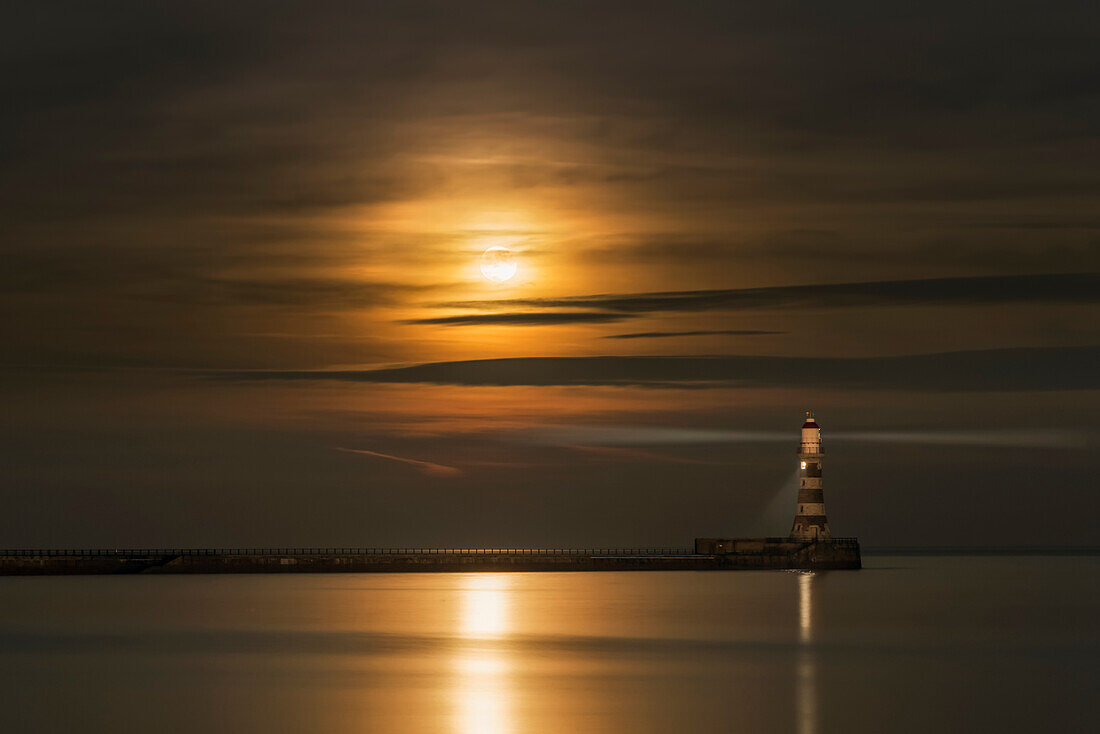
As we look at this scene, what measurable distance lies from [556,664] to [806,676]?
749 centimetres

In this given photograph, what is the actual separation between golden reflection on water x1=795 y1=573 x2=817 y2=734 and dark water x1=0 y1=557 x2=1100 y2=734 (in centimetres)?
14

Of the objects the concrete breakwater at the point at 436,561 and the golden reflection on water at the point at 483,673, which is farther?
the concrete breakwater at the point at 436,561

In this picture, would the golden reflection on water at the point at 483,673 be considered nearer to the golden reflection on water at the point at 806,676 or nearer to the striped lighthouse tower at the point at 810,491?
the golden reflection on water at the point at 806,676

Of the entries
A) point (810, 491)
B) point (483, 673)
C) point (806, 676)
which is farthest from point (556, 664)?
point (810, 491)

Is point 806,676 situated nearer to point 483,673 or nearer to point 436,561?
point 483,673

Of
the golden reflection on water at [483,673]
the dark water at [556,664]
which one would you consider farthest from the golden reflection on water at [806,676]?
the golden reflection on water at [483,673]

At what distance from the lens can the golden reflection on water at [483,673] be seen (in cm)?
3422

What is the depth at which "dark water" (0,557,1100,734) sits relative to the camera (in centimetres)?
3416

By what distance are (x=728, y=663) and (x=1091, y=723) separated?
1419cm

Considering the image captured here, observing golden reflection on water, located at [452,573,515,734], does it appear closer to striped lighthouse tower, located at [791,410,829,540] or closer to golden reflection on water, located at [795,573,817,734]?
golden reflection on water, located at [795,573,817,734]

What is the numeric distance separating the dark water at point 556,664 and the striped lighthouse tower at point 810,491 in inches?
394

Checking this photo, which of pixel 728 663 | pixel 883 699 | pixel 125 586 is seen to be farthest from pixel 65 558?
pixel 883 699

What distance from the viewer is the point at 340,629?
61688 millimetres

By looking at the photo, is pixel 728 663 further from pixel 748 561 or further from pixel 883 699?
pixel 748 561
